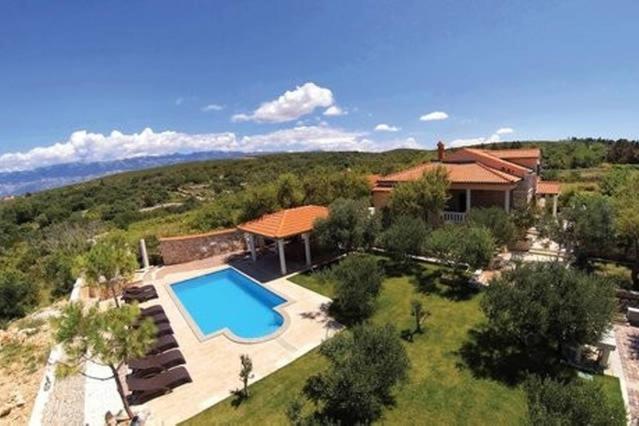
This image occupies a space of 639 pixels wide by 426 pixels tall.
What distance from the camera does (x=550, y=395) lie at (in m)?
7.50

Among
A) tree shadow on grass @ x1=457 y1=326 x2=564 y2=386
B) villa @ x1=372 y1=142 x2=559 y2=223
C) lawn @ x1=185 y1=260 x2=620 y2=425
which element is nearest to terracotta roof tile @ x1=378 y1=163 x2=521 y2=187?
villa @ x1=372 y1=142 x2=559 y2=223

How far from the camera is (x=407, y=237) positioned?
1952 cm

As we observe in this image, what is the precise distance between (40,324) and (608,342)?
80.5 ft

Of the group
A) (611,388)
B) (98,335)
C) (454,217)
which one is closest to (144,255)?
(98,335)

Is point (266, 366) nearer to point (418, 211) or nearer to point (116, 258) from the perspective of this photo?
point (116, 258)

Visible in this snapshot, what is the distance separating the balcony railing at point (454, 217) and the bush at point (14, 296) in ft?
91.0

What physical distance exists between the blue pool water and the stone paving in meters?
12.3

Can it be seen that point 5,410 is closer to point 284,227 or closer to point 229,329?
point 229,329

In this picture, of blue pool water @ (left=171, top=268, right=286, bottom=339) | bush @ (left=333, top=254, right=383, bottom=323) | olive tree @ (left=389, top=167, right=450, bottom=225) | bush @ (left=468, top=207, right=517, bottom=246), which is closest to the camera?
bush @ (left=333, top=254, right=383, bottom=323)

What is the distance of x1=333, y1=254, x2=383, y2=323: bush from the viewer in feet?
49.3

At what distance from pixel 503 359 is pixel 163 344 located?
490 inches

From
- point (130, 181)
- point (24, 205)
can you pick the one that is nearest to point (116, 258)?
point (24, 205)

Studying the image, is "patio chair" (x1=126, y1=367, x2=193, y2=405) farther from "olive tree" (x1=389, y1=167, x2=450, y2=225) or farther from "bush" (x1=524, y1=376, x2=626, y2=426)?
"olive tree" (x1=389, y1=167, x2=450, y2=225)

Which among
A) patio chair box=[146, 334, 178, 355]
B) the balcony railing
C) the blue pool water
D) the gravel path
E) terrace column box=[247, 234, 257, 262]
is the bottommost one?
the blue pool water
